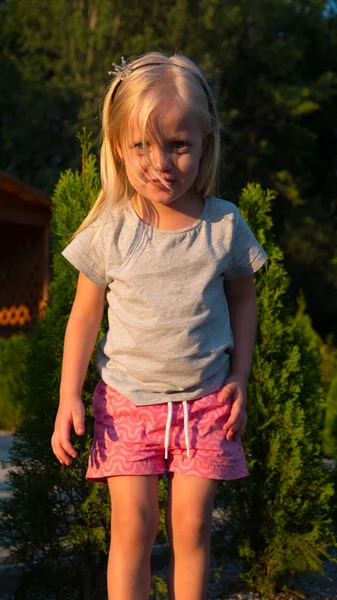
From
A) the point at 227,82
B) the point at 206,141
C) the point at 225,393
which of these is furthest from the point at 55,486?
the point at 227,82

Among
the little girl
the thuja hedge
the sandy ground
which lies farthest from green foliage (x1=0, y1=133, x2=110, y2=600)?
the little girl

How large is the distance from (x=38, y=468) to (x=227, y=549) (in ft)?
3.45

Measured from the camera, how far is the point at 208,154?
2.94m

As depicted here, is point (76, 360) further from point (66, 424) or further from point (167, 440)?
point (167, 440)

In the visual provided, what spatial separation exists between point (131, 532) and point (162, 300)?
67 centimetres

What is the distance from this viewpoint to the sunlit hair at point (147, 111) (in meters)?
2.73

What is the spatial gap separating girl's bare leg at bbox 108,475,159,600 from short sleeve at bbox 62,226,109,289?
0.60 metres

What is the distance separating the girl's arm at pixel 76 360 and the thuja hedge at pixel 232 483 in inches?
31.4

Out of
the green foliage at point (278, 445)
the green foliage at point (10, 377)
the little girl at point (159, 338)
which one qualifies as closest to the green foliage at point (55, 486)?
the green foliage at point (278, 445)

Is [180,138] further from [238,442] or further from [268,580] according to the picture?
[268,580]

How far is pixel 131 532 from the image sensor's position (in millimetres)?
2742

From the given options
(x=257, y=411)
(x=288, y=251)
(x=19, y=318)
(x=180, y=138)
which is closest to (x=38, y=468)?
(x=257, y=411)

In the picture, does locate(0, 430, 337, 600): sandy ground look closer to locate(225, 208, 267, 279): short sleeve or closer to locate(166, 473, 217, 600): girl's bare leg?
locate(166, 473, 217, 600): girl's bare leg

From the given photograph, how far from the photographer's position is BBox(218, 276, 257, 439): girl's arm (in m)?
2.83
